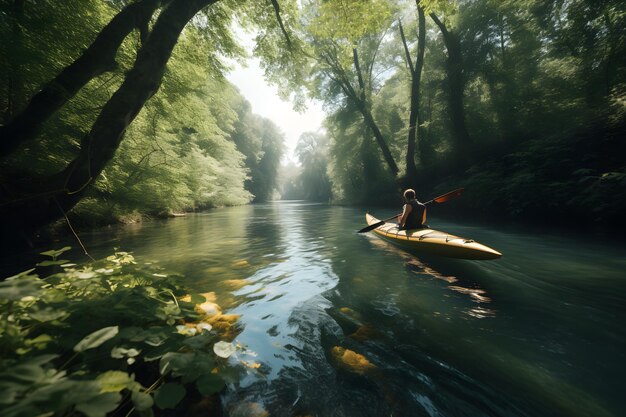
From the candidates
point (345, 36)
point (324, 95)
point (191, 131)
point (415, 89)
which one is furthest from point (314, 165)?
point (345, 36)

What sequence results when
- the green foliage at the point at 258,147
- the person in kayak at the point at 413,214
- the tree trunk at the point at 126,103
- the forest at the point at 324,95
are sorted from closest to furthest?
the tree trunk at the point at 126,103, the forest at the point at 324,95, the person in kayak at the point at 413,214, the green foliage at the point at 258,147

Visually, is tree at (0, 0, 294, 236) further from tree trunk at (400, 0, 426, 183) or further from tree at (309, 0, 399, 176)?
tree trunk at (400, 0, 426, 183)

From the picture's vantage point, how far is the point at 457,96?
14.8m

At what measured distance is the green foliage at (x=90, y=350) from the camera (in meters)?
0.95

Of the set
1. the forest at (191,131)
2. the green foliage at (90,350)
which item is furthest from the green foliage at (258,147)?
the green foliage at (90,350)

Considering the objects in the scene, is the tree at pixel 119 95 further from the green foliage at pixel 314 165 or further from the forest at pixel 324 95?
the green foliage at pixel 314 165

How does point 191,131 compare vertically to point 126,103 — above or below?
above

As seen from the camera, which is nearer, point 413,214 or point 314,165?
point 413,214

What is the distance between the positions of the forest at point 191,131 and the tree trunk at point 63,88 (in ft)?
0.08

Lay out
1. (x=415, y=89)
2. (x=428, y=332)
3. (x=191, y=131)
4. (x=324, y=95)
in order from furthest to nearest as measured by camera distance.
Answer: (x=324, y=95)
(x=191, y=131)
(x=415, y=89)
(x=428, y=332)

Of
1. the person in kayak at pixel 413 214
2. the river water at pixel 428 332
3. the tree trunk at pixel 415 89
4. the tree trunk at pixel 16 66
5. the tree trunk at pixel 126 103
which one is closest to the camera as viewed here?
the river water at pixel 428 332

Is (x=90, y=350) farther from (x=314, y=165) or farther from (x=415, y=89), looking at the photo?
(x=314, y=165)

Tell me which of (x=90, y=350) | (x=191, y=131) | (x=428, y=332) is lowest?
(x=428, y=332)

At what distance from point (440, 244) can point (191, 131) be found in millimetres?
18884
